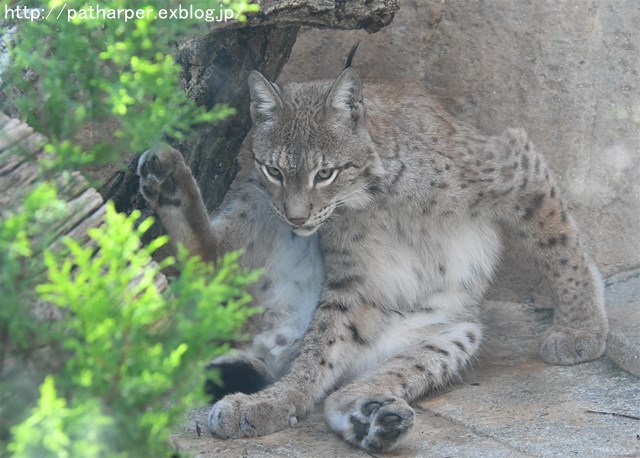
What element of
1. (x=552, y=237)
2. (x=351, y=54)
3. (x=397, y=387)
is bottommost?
(x=397, y=387)

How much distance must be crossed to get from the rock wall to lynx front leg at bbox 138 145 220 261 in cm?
126

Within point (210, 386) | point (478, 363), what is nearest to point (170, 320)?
point (210, 386)

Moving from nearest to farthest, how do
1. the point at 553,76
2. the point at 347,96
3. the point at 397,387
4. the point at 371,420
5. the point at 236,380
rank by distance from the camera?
1. the point at 371,420
2. the point at 397,387
3. the point at 236,380
4. the point at 347,96
5. the point at 553,76

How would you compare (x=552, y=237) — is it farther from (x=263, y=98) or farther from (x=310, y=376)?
(x=263, y=98)

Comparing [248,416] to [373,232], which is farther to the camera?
[373,232]

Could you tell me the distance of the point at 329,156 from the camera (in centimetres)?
422

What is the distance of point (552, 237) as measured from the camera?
14.8 ft

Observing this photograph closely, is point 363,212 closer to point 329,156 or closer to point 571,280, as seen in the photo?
point 329,156

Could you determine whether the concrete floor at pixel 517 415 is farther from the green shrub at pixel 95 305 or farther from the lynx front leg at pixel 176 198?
the green shrub at pixel 95 305

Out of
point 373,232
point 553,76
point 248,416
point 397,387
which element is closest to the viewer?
point 248,416

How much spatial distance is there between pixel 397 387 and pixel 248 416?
2.11 feet

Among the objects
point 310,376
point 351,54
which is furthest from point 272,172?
point 310,376

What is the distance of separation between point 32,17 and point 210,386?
172 centimetres

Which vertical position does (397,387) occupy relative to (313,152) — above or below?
below
